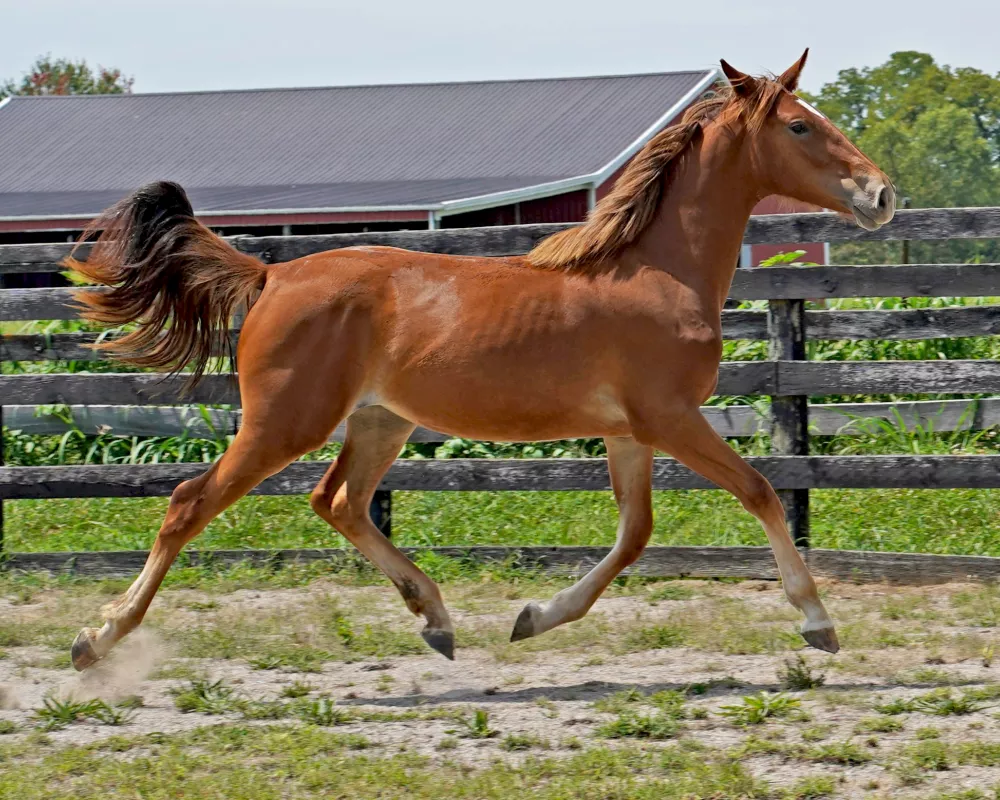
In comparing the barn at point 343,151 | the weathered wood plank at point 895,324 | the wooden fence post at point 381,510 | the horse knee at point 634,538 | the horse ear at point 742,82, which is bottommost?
the wooden fence post at point 381,510

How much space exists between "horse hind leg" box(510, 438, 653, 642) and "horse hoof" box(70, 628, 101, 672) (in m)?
1.57

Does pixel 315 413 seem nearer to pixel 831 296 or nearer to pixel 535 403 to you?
pixel 535 403

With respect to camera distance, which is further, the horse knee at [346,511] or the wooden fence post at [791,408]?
the wooden fence post at [791,408]

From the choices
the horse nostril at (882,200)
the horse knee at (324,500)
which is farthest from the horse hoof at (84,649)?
the horse nostril at (882,200)

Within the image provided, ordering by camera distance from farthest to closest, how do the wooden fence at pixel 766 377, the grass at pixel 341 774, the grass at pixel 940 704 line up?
1. the wooden fence at pixel 766 377
2. the grass at pixel 940 704
3. the grass at pixel 341 774

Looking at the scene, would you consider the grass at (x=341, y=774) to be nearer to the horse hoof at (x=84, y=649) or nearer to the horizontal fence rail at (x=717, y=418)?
the horse hoof at (x=84, y=649)

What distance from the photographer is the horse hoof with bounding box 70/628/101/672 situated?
4.68 m

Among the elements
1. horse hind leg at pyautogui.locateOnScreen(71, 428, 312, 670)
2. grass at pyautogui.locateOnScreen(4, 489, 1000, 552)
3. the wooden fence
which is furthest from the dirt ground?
grass at pyautogui.locateOnScreen(4, 489, 1000, 552)

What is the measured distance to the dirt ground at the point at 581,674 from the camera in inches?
153

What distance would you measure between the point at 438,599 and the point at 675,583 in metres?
1.72

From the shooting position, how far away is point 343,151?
985 inches

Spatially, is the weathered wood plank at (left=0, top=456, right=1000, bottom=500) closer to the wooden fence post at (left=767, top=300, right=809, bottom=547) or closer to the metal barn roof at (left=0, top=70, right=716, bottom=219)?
the wooden fence post at (left=767, top=300, right=809, bottom=547)

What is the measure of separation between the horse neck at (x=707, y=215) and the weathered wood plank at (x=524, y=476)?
1643mm

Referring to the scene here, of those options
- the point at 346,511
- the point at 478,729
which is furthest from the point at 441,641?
A: the point at 478,729
